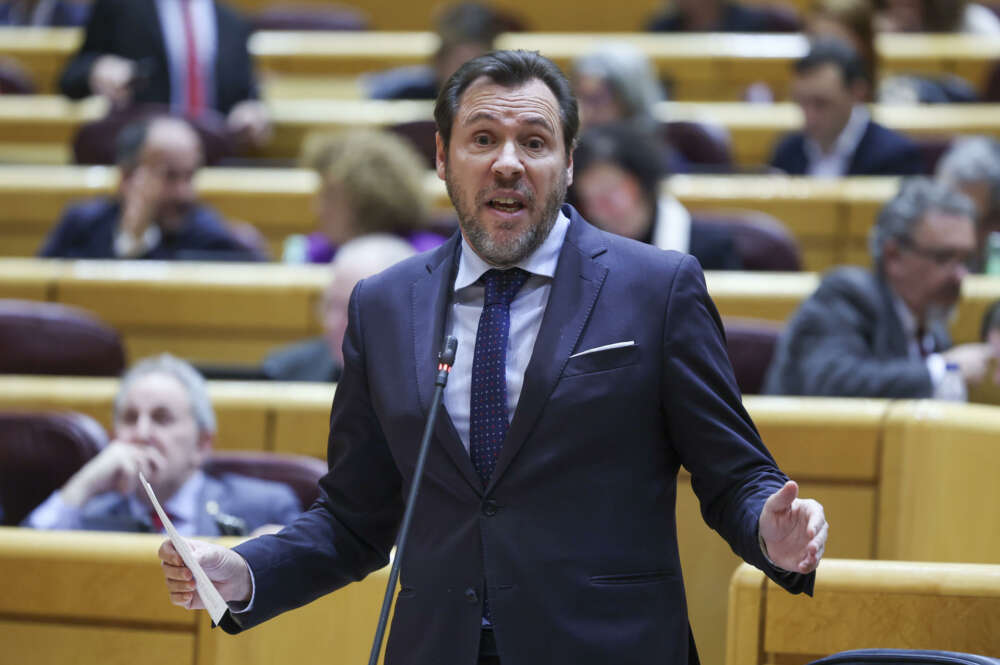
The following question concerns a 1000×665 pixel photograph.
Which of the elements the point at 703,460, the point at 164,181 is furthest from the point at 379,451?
the point at 164,181

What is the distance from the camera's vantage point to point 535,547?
1.17 meters

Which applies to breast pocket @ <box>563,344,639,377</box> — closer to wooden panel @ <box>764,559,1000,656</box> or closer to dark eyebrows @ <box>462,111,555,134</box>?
dark eyebrows @ <box>462,111,555,134</box>

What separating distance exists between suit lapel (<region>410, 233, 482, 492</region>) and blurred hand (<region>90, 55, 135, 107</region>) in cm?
313

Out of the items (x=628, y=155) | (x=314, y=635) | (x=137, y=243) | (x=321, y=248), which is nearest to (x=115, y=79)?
(x=137, y=243)

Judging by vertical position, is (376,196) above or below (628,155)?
below

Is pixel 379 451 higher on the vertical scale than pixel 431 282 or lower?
lower

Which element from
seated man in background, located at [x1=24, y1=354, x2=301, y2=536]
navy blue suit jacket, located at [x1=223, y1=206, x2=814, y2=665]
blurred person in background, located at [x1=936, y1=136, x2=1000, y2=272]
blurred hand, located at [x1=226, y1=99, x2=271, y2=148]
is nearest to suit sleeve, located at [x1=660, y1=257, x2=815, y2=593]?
navy blue suit jacket, located at [x1=223, y1=206, x2=814, y2=665]

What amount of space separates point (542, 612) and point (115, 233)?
258 centimetres

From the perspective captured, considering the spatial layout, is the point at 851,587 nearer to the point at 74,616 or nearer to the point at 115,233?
the point at 74,616

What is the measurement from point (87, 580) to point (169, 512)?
1.61 feet

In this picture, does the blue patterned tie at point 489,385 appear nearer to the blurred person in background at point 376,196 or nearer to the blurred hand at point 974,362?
the blurred hand at point 974,362

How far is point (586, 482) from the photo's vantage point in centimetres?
117

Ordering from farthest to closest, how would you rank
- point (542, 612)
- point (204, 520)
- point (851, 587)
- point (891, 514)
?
point (204, 520) → point (891, 514) → point (851, 587) → point (542, 612)

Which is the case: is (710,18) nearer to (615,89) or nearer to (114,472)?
(615,89)
